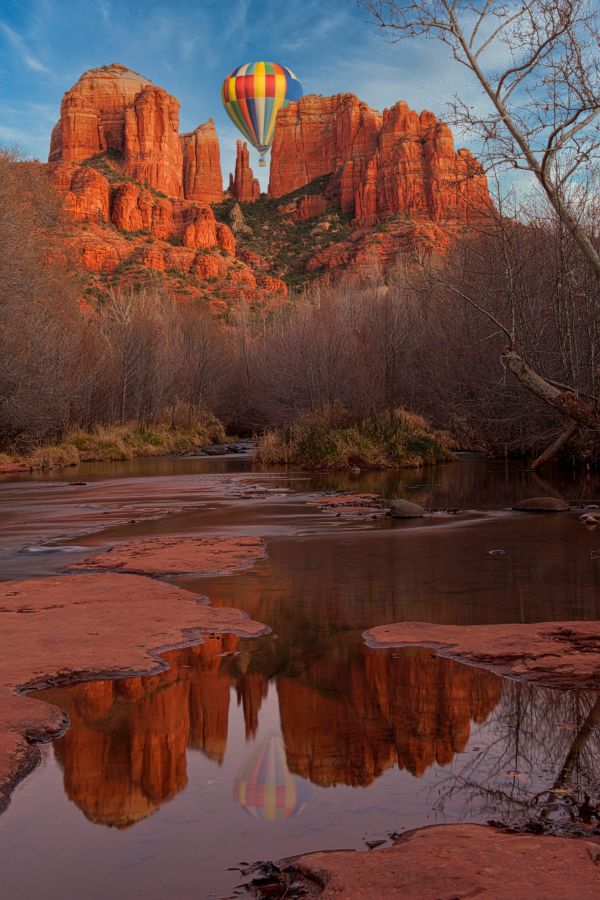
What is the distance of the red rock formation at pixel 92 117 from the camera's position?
422 feet

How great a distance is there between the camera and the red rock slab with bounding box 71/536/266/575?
873 cm

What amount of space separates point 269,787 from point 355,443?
21582mm

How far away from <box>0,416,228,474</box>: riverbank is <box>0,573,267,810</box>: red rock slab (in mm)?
19959

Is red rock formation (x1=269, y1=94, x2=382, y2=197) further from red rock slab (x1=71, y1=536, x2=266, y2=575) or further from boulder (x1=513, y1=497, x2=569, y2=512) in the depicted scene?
red rock slab (x1=71, y1=536, x2=266, y2=575)

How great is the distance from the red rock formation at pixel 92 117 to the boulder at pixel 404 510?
408 feet

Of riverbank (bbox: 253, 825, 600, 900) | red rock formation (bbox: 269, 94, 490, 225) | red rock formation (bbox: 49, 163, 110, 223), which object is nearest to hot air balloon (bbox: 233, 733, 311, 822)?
riverbank (bbox: 253, 825, 600, 900)

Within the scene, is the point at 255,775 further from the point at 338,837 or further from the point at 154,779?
the point at 338,837

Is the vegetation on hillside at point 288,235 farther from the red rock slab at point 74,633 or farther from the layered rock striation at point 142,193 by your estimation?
the red rock slab at point 74,633

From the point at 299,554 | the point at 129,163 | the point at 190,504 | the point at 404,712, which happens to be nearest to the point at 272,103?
the point at 129,163

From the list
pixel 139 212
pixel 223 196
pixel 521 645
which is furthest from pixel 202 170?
pixel 521 645

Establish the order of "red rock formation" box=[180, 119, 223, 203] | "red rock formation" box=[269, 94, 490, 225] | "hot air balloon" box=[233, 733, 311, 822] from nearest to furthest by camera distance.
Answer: "hot air balloon" box=[233, 733, 311, 822] < "red rock formation" box=[269, 94, 490, 225] < "red rock formation" box=[180, 119, 223, 203]

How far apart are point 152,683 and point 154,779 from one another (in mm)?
1292

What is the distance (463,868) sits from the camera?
8.77 ft

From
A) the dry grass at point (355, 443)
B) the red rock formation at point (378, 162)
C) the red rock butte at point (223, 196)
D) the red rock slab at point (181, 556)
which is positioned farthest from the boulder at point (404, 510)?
the red rock formation at point (378, 162)
